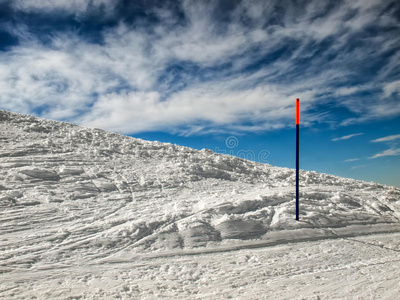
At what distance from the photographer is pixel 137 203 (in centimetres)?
915

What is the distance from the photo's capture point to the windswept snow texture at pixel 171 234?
16.8 feet

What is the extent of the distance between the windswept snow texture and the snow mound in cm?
4

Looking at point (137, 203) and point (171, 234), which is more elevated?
point (137, 203)

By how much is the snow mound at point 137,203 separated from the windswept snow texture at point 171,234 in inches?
1.5

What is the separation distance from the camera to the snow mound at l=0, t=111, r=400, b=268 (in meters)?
6.54

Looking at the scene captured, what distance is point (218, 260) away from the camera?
603 centimetres

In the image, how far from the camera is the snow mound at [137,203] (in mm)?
6539

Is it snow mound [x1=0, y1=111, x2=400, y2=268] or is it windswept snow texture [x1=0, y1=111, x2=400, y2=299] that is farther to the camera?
snow mound [x1=0, y1=111, x2=400, y2=268]

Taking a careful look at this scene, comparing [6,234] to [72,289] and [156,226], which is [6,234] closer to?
[72,289]

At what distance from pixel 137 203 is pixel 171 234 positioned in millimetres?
2597

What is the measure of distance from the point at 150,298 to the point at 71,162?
28.7 feet

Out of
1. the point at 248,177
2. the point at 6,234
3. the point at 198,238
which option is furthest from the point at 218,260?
the point at 248,177

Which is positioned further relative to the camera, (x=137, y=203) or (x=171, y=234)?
(x=137, y=203)

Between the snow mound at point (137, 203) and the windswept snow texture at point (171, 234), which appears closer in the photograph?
the windswept snow texture at point (171, 234)
